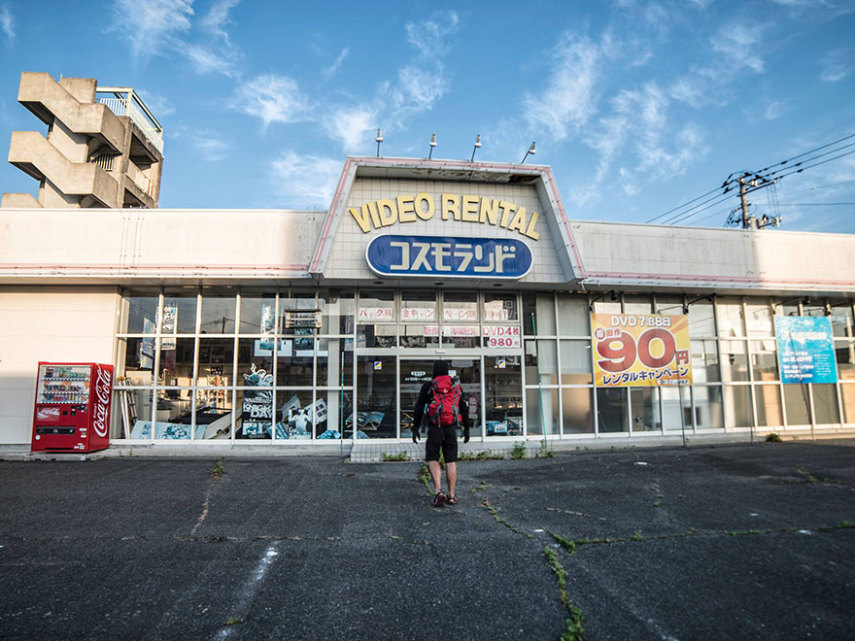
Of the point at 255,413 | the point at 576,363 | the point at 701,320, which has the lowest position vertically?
the point at 255,413

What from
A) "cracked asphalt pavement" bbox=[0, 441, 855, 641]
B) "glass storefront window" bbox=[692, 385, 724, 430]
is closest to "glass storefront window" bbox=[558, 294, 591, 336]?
"glass storefront window" bbox=[692, 385, 724, 430]

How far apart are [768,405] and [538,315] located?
677cm

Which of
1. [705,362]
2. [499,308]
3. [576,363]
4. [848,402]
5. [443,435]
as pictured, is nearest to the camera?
[443,435]

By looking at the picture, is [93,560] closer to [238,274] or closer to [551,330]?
[238,274]

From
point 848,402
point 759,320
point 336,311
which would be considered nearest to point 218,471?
point 336,311

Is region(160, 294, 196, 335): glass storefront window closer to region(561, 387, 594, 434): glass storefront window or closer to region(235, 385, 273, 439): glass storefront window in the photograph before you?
region(235, 385, 273, 439): glass storefront window

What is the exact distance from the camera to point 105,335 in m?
10.9

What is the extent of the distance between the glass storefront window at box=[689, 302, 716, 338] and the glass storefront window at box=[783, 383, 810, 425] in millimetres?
2663

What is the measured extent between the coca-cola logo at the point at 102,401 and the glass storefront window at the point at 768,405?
1578 centimetres

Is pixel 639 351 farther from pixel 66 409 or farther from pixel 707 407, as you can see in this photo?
pixel 66 409

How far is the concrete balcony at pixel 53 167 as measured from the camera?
2338 cm

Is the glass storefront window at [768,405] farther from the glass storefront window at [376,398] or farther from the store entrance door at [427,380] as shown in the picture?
the glass storefront window at [376,398]

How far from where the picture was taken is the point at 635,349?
38.7 ft

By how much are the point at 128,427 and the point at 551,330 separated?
10.2 meters
